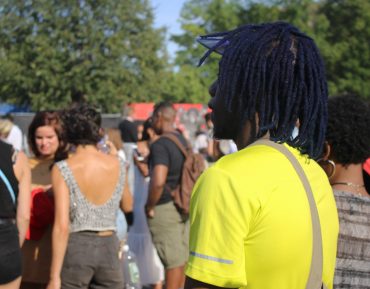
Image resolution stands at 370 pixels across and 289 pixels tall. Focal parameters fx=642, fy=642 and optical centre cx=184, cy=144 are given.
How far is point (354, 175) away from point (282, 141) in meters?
1.17

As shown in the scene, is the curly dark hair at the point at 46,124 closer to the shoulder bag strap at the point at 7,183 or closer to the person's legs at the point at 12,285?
the shoulder bag strap at the point at 7,183

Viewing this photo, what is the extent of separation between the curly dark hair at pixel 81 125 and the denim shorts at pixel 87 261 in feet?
2.04

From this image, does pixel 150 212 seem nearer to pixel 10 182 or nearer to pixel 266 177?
pixel 10 182

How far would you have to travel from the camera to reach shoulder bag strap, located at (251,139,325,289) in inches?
68.0

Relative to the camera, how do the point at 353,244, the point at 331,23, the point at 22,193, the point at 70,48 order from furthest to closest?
the point at 331,23 < the point at 70,48 < the point at 22,193 < the point at 353,244

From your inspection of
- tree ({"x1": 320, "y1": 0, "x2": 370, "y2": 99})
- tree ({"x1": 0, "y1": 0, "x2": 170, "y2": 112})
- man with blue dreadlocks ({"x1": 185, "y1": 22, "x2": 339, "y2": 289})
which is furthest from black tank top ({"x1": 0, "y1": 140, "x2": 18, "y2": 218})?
tree ({"x1": 320, "y1": 0, "x2": 370, "y2": 99})

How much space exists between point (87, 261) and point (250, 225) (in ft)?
8.70

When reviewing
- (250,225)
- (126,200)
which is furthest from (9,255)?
(250,225)

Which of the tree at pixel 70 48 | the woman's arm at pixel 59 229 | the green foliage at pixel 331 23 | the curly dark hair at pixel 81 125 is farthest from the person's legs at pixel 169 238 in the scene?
the green foliage at pixel 331 23

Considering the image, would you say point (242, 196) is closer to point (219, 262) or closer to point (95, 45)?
Result: point (219, 262)

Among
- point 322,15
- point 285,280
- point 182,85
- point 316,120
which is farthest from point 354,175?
point 182,85

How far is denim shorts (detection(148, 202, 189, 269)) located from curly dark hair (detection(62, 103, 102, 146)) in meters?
1.92

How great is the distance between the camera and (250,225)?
1.63 meters

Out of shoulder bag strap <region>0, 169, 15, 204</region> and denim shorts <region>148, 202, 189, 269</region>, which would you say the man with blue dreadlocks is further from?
denim shorts <region>148, 202, 189, 269</region>
